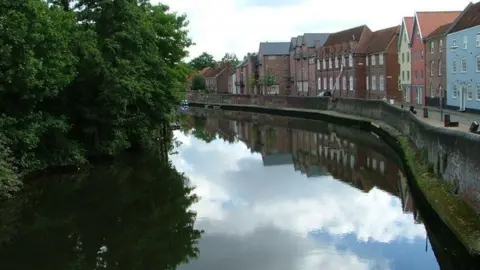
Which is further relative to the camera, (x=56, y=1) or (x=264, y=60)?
(x=264, y=60)

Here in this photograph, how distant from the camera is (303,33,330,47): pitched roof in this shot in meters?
85.1

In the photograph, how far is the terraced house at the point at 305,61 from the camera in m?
82.3

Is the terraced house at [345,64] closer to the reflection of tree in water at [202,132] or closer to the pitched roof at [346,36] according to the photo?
the pitched roof at [346,36]

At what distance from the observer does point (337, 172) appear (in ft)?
93.0

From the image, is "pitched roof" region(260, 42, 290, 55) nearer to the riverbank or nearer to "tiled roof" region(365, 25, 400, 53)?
"tiled roof" region(365, 25, 400, 53)

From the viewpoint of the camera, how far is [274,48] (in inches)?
Result: 3807

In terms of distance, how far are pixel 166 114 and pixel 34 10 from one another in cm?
1247

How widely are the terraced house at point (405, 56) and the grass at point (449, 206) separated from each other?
36.5 meters

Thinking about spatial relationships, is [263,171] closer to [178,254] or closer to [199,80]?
[178,254]

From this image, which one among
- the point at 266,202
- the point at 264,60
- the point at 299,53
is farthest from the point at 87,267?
the point at 264,60

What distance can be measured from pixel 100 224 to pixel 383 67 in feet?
162

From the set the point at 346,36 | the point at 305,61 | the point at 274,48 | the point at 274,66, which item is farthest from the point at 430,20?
the point at 274,48

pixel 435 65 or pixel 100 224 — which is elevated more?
pixel 435 65

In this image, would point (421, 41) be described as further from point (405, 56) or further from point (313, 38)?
point (313, 38)
